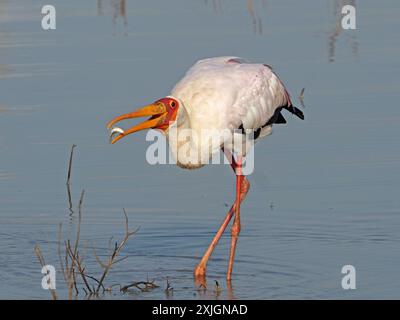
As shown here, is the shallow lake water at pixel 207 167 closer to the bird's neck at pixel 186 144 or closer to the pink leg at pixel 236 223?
the pink leg at pixel 236 223

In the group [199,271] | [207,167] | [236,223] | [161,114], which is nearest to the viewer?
[161,114]

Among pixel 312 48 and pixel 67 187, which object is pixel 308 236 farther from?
pixel 312 48

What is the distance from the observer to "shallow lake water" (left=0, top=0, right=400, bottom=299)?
34.1 feet

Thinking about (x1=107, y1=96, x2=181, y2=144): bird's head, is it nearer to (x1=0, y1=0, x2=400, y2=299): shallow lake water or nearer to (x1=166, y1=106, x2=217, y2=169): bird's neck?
(x1=166, y1=106, x2=217, y2=169): bird's neck

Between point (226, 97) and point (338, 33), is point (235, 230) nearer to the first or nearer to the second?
point (226, 97)

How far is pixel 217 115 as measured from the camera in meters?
10.5

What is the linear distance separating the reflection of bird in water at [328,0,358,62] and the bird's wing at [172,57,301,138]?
4.45 m

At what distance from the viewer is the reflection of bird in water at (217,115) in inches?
401

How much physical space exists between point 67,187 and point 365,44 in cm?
524

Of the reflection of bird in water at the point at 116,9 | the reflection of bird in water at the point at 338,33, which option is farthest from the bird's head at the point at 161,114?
the reflection of bird in water at the point at 116,9

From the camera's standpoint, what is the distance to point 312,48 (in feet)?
52.1

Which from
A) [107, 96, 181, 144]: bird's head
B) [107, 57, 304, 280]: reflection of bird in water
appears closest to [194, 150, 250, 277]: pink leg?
[107, 57, 304, 280]: reflection of bird in water

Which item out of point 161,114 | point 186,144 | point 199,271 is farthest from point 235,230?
point 161,114

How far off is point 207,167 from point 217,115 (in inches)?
90.5
